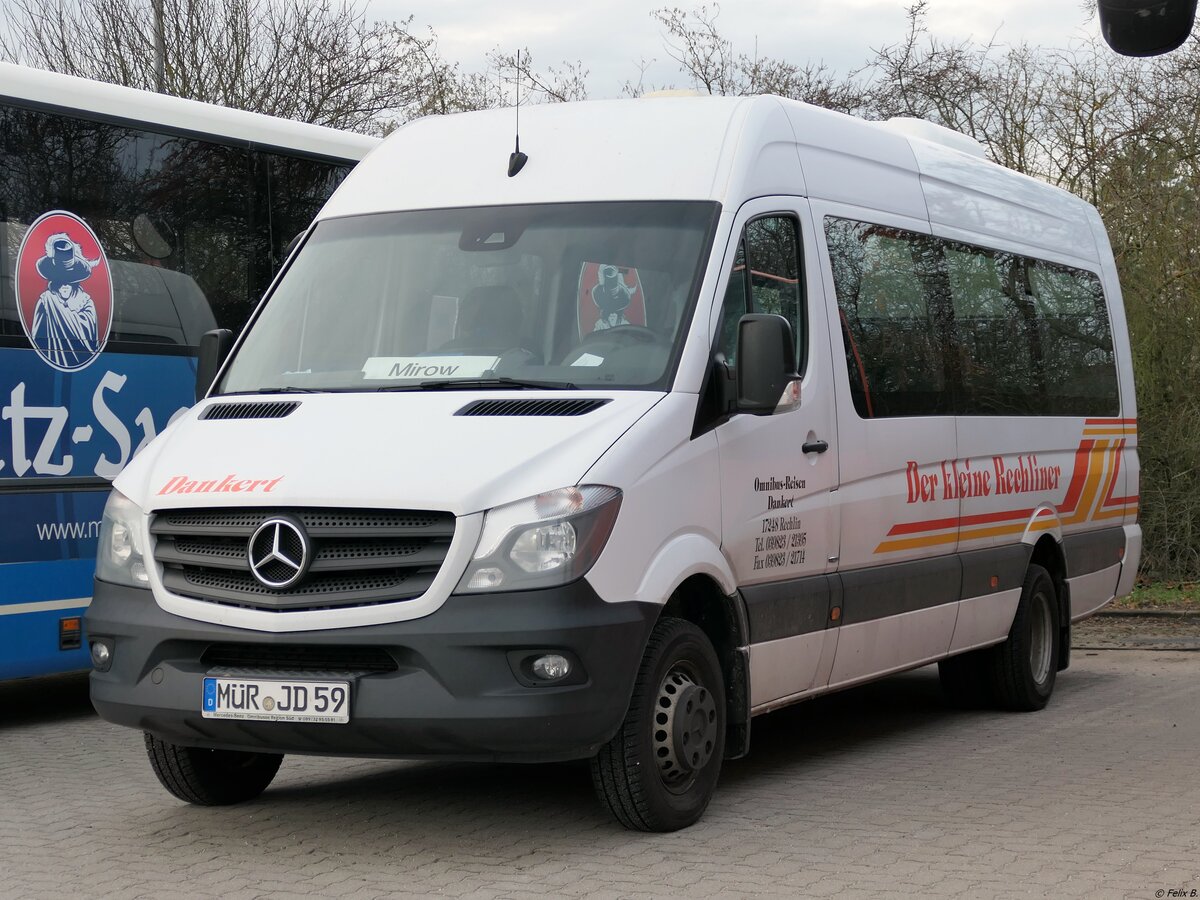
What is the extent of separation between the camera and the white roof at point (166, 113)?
365 inches

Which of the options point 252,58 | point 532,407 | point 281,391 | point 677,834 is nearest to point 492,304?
point 532,407

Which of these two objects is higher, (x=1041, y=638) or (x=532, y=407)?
(x=532, y=407)

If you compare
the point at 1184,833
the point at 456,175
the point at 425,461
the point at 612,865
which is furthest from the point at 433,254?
the point at 1184,833

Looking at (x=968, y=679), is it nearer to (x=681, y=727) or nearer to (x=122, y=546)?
(x=681, y=727)

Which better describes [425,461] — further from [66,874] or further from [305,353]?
[66,874]

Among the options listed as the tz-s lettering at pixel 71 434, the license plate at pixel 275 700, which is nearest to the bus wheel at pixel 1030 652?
Answer: the tz-s lettering at pixel 71 434

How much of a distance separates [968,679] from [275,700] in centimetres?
507

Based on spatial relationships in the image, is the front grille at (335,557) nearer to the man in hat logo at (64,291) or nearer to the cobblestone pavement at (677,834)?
the cobblestone pavement at (677,834)

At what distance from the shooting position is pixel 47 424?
29.9 ft

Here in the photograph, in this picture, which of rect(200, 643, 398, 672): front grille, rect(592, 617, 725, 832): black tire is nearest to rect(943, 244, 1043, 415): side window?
rect(592, 617, 725, 832): black tire

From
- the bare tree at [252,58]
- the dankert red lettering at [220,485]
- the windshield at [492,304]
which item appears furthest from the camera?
the bare tree at [252,58]

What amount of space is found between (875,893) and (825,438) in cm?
241

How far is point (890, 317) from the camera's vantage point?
327 inches

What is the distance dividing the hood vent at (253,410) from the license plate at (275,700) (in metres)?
1.07
